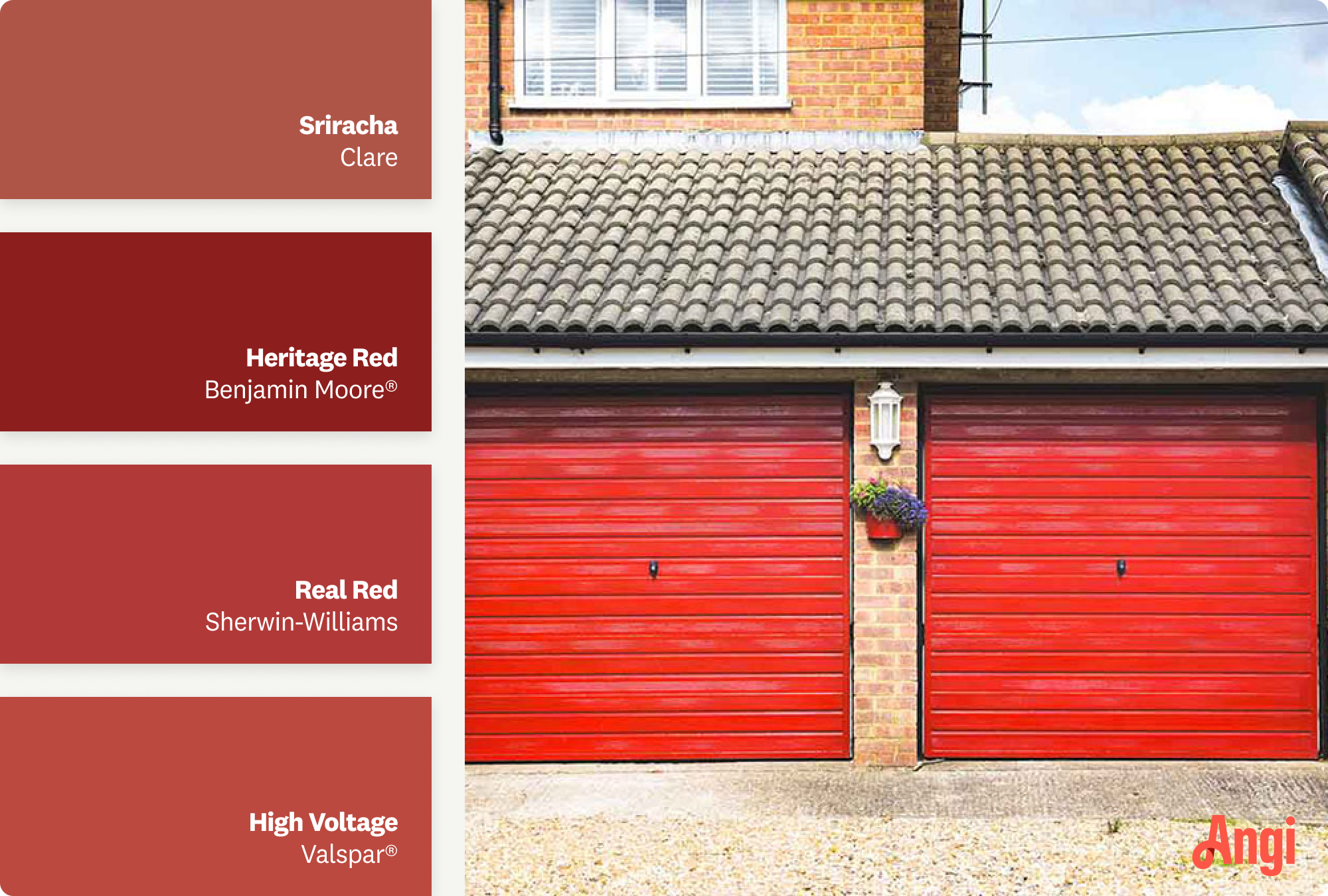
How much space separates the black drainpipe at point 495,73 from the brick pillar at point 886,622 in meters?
4.51

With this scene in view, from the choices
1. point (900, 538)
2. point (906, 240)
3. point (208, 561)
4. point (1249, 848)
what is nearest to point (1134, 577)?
point (900, 538)

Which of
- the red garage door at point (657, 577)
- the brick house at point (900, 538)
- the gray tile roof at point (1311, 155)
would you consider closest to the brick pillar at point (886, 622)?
the brick house at point (900, 538)

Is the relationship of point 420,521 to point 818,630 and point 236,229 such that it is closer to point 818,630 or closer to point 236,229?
point 236,229

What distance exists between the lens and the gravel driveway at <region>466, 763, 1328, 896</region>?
20.4ft

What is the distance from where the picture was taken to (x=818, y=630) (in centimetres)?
880

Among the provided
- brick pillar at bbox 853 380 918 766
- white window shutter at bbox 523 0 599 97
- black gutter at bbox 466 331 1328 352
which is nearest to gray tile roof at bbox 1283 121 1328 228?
black gutter at bbox 466 331 1328 352

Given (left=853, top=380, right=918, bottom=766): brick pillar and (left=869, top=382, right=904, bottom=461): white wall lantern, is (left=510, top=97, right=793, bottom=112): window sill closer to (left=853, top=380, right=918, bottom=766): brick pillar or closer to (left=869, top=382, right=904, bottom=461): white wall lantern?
(left=853, top=380, right=918, bottom=766): brick pillar

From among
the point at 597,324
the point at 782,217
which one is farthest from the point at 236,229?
the point at 782,217

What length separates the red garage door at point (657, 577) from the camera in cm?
879

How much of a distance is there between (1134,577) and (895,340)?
7.72ft

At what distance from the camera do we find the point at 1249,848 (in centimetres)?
674

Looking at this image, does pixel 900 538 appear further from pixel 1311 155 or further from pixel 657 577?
pixel 1311 155

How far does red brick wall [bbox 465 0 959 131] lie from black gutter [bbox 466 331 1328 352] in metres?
3.97

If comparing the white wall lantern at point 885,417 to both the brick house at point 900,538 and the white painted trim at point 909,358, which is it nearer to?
the brick house at point 900,538
